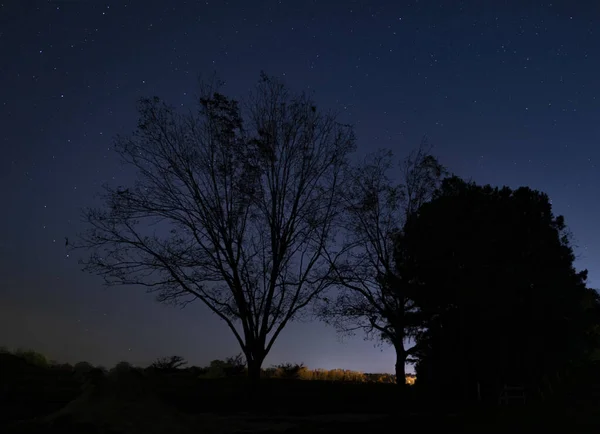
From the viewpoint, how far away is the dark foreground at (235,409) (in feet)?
42.7

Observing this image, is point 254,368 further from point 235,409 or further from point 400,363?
point 400,363

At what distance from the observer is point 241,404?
20.2 metres

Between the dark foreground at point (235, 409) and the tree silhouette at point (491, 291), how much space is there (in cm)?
244

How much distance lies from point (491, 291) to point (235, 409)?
13.6 m

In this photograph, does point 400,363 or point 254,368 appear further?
point 400,363

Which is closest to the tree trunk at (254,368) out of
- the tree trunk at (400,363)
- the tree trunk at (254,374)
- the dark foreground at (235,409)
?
the tree trunk at (254,374)

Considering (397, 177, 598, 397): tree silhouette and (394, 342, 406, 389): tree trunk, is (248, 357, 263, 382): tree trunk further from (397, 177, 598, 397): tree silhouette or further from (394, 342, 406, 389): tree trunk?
(394, 342, 406, 389): tree trunk

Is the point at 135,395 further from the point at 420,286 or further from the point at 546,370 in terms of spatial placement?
the point at 546,370

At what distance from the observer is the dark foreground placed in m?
13.0

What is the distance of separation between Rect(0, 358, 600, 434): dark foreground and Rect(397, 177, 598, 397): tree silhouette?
2.44 meters

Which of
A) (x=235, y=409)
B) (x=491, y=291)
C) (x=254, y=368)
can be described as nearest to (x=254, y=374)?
(x=254, y=368)

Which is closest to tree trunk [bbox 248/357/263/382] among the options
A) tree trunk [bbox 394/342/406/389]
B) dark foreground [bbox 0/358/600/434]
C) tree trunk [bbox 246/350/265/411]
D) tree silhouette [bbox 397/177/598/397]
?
tree trunk [bbox 246/350/265/411]

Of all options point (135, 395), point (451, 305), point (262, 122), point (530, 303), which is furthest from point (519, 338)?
point (135, 395)

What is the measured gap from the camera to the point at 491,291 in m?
26.2
